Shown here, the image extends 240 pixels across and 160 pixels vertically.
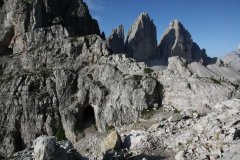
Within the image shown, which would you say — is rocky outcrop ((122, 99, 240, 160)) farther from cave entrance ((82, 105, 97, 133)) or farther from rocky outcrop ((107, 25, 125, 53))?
rocky outcrop ((107, 25, 125, 53))

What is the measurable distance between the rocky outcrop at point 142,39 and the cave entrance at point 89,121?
94847 millimetres

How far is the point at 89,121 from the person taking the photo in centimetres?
6025

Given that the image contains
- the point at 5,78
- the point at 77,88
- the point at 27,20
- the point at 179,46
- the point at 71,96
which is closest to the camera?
the point at 71,96

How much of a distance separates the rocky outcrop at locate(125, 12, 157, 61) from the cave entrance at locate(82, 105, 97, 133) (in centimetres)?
9485

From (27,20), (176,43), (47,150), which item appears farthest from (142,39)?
(47,150)

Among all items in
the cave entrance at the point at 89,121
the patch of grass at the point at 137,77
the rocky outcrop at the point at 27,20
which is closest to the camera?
the patch of grass at the point at 137,77

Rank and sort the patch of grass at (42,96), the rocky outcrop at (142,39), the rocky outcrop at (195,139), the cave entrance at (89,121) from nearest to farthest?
1. the rocky outcrop at (195,139)
2. the cave entrance at (89,121)
3. the patch of grass at (42,96)
4. the rocky outcrop at (142,39)

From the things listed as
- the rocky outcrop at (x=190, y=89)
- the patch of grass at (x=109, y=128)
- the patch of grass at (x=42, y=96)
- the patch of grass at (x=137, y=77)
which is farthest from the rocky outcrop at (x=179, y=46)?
the patch of grass at (x=109, y=128)

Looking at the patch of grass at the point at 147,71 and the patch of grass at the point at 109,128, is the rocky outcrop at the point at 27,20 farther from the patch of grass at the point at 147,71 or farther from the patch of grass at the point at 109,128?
the patch of grass at the point at 109,128

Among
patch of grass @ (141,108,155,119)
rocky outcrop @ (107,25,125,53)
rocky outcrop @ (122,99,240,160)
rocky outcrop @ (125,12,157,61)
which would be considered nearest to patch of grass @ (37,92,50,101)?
patch of grass @ (141,108,155,119)

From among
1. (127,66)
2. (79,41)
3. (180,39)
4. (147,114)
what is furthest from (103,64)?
(180,39)

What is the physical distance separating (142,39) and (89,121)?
353 ft

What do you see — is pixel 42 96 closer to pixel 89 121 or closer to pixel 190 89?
pixel 89 121

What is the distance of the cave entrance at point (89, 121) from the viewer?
58375 millimetres
